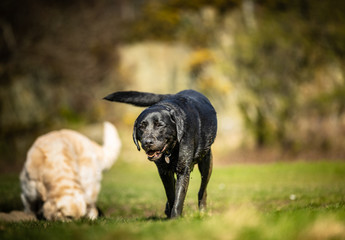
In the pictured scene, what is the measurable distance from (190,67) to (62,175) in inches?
829

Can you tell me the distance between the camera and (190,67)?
26.8m

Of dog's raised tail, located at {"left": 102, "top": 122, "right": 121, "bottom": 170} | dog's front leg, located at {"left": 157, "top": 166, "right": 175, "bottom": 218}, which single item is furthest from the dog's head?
dog's raised tail, located at {"left": 102, "top": 122, "right": 121, "bottom": 170}

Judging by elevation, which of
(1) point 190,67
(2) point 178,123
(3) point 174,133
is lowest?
(3) point 174,133

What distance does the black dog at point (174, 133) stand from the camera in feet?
13.4

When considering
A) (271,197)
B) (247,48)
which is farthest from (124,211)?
(247,48)

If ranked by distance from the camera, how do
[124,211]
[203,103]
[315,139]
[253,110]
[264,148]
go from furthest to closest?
[253,110] → [264,148] → [315,139] → [124,211] → [203,103]

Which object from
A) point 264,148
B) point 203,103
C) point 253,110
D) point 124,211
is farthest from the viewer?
point 253,110

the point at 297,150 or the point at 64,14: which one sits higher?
the point at 64,14

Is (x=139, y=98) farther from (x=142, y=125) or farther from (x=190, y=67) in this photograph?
(x=190, y=67)

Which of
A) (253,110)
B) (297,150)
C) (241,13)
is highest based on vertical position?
(241,13)

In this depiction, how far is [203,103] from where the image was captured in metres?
5.07

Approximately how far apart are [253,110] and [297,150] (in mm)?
4515

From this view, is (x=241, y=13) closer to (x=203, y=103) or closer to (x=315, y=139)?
(x=315, y=139)

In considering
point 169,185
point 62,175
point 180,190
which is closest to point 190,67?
point 62,175
